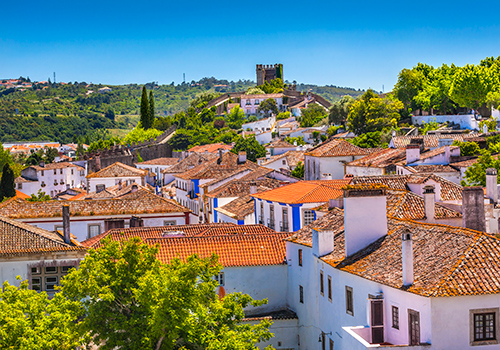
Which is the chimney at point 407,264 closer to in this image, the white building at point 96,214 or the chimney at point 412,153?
the white building at point 96,214

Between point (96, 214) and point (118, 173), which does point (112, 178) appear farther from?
point (96, 214)

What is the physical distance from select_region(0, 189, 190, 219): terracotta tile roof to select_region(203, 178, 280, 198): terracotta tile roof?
5231 mm

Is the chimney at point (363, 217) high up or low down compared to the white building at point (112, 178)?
up

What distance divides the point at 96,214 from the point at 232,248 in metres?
17.5

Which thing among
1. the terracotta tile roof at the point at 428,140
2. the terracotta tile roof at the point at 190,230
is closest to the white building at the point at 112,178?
the terracotta tile roof at the point at 428,140

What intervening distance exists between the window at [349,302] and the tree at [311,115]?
9603 centimetres

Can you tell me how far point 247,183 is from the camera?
53531 mm

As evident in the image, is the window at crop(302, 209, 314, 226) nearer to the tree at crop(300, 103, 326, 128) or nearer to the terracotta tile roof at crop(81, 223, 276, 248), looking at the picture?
the terracotta tile roof at crop(81, 223, 276, 248)

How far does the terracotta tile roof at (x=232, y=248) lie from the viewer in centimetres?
3020

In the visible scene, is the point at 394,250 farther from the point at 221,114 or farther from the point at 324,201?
the point at 221,114

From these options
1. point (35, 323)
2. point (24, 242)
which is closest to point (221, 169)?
point (24, 242)

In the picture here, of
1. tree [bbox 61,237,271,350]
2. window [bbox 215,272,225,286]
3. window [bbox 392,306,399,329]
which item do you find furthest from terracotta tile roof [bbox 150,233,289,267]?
window [bbox 392,306,399,329]

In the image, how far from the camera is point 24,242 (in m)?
28.2

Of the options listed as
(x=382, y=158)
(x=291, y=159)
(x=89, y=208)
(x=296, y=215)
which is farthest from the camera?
(x=291, y=159)
